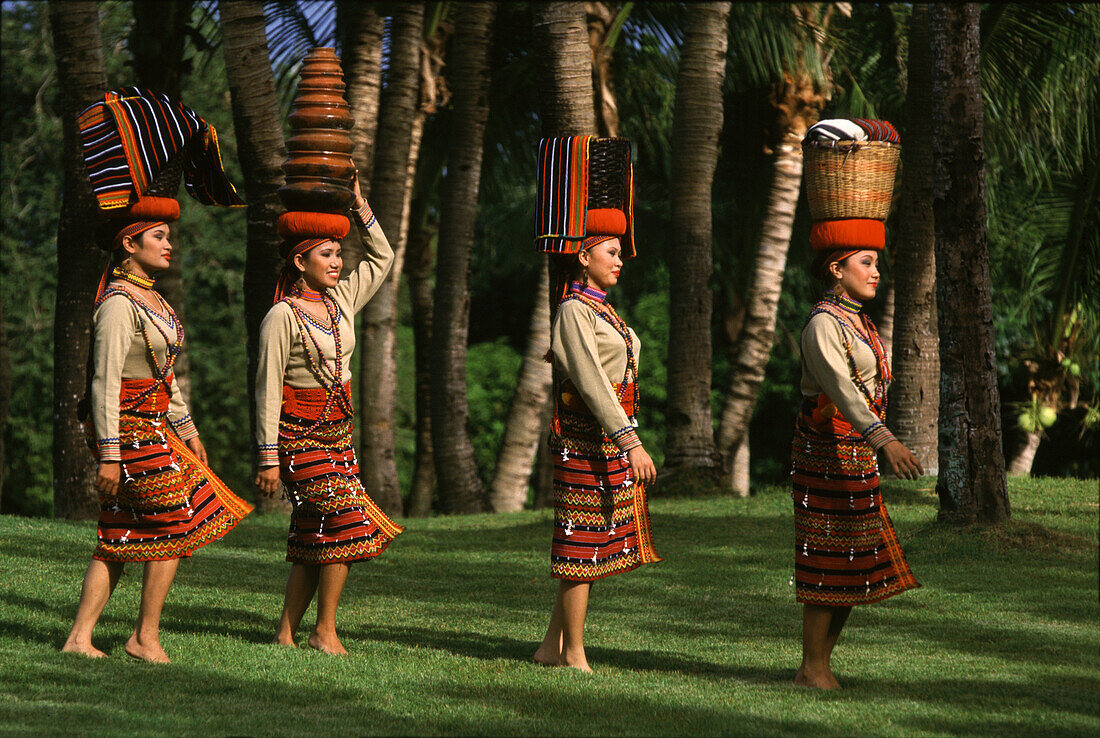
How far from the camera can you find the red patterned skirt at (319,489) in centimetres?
581

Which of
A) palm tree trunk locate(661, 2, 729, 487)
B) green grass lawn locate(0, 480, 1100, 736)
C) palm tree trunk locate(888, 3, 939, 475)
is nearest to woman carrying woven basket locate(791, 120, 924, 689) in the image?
green grass lawn locate(0, 480, 1100, 736)

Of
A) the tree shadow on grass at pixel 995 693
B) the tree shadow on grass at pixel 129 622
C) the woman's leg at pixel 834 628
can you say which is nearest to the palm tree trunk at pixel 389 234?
the tree shadow on grass at pixel 129 622

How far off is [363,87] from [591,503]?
8.74 m

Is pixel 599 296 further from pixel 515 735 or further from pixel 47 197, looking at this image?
pixel 47 197

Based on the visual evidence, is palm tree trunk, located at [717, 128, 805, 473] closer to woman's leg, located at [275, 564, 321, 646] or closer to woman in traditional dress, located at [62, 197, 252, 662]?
woman's leg, located at [275, 564, 321, 646]

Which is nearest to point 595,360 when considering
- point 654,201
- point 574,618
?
point 574,618

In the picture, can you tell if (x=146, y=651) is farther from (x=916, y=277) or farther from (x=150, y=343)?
(x=916, y=277)

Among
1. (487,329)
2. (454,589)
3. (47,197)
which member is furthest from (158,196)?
(487,329)

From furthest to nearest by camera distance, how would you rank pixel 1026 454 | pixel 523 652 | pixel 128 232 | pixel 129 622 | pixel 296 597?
pixel 1026 454 < pixel 129 622 < pixel 523 652 < pixel 296 597 < pixel 128 232

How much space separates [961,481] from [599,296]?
473 centimetres

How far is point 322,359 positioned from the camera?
5.86m

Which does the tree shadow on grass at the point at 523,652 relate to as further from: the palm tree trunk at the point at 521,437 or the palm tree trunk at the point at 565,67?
the palm tree trunk at the point at 521,437

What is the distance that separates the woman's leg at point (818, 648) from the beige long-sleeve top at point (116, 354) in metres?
3.12

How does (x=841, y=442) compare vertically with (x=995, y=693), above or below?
above
